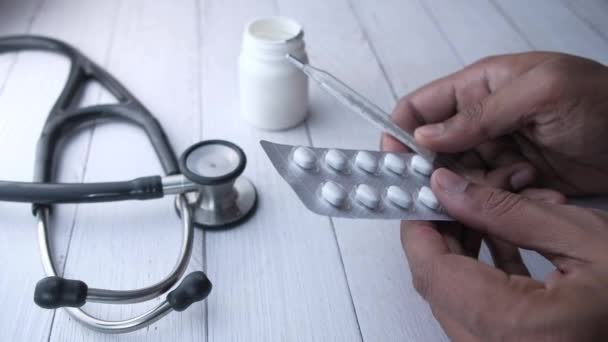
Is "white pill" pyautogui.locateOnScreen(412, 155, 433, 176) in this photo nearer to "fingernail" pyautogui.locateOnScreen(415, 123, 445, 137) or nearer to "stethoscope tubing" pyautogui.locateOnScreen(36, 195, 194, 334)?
"fingernail" pyautogui.locateOnScreen(415, 123, 445, 137)

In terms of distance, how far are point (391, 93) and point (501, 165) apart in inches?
7.5

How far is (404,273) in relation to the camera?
484 millimetres

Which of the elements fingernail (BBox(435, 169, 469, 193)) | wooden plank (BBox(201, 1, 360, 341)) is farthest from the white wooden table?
fingernail (BBox(435, 169, 469, 193))

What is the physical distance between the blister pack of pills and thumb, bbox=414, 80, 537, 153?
36 millimetres

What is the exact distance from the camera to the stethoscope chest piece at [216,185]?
19.1 inches

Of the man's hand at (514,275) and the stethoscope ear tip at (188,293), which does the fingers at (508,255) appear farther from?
the stethoscope ear tip at (188,293)

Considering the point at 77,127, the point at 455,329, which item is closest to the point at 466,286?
the point at 455,329

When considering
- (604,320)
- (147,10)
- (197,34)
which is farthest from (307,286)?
(147,10)

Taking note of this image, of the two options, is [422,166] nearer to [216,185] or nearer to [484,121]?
[484,121]

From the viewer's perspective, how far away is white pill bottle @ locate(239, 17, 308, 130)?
0.57m

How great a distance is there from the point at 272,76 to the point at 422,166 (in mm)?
202

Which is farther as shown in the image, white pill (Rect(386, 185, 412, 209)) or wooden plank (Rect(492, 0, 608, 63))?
wooden plank (Rect(492, 0, 608, 63))

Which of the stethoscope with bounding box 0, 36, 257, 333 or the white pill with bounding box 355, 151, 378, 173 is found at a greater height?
the white pill with bounding box 355, 151, 378, 173

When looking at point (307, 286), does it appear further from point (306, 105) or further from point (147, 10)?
point (147, 10)
